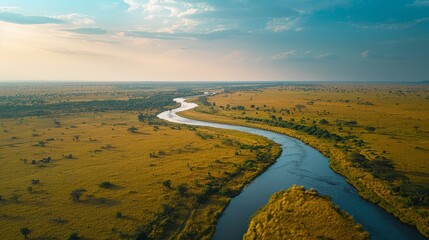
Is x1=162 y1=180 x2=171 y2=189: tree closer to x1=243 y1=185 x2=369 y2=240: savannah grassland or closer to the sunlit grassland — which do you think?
the sunlit grassland

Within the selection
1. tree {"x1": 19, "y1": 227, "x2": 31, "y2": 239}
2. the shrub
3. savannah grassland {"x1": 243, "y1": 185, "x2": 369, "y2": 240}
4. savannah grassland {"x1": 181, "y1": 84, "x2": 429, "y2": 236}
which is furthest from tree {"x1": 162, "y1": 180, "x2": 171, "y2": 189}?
savannah grassland {"x1": 181, "y1": 84, "x2": 429, "y2": 236}

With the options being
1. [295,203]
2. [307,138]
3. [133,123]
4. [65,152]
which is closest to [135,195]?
[295,203]

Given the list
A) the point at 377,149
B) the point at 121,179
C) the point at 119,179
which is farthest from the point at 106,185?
the point at 377,149

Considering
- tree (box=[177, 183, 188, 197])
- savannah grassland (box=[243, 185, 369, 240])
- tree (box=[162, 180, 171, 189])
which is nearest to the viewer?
savannah grassland (box=[243, 185, 369, 240])

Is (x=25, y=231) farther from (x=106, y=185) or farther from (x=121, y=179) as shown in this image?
(x=121, y=179)

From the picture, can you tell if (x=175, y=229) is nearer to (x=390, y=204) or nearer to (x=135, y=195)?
(x=135, y=195)

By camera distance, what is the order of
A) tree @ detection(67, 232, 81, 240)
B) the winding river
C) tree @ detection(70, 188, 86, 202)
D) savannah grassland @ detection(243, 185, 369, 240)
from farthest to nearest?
tree @ detection(70, 188, 86, 202)
the winding river
savannah grassland @ detection(243, 185, 369, 240)
tree @ detection(67, 232, 81, 240)
